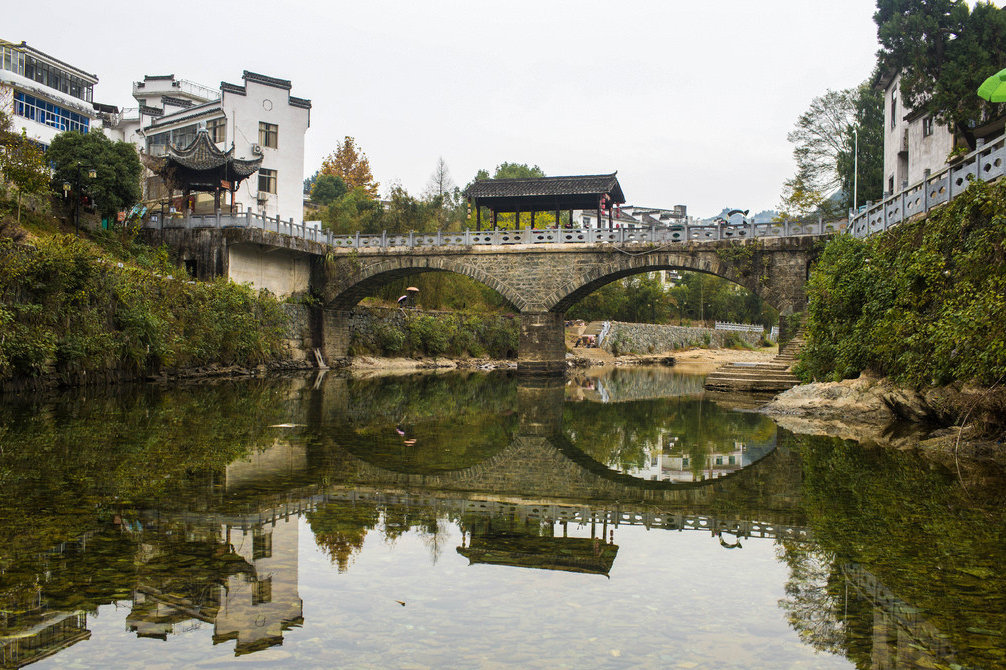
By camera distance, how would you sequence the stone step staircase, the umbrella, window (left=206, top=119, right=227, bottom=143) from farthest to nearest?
window (left=206, top=119, right=227, bottom=143) → the stone step staircase → the umbrella

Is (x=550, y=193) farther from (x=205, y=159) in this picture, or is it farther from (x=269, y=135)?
(x=269, y=135)

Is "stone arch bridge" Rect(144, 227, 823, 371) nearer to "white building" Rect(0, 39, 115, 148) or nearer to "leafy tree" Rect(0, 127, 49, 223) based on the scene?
"leafy tree" Rect(0, 127, 49, 223)

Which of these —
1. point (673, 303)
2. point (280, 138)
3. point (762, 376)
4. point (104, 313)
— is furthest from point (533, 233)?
point (673, 303)

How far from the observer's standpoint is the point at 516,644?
3.59m

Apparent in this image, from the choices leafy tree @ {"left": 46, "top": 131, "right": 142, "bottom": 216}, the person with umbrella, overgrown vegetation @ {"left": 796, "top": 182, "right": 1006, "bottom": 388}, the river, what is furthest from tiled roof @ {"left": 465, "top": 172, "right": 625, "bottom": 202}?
the river

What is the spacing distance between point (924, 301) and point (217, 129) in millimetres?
28487

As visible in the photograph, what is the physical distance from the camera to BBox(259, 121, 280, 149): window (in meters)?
32.9

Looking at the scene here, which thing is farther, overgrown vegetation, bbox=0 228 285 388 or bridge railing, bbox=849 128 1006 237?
overgrown vegetation, bbox=0 228 285 388

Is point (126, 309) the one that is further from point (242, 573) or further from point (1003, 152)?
point (1003, 152)

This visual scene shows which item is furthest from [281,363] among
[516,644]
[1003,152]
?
[516,644]

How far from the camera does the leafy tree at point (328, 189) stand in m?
54.1

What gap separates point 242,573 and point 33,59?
37637 millimetres

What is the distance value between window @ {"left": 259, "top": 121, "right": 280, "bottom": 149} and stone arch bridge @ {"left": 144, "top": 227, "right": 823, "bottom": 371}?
6.10m

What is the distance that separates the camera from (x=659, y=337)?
4928cm
